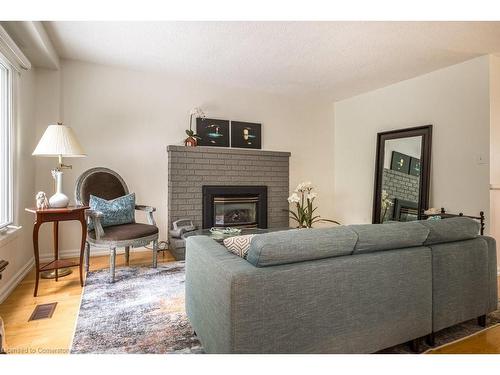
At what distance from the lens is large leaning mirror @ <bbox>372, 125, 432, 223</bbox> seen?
372 centimetres

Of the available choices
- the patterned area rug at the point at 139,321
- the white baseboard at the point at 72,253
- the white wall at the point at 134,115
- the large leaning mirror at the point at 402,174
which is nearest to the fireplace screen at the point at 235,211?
the white wall at the point at 134,115

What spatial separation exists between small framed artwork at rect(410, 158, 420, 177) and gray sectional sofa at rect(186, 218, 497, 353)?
7.36 ft

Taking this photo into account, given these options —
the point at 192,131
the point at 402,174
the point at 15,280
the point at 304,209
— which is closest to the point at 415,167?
the point at 402,174

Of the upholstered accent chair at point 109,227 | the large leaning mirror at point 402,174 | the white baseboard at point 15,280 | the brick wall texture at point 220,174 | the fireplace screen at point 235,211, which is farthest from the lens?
the fireplace screen at point 235,211

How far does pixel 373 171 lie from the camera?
14.6 ft

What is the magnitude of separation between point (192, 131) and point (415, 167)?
304 cm

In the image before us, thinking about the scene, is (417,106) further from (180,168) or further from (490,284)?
(180,168)

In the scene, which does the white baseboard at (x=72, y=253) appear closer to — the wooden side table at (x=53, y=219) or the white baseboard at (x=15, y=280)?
the white baseboard at (x=15, y=280)

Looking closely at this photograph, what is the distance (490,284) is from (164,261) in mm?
2947

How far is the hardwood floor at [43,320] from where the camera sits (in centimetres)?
168

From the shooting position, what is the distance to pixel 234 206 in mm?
4301

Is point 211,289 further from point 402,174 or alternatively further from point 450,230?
point 402,174

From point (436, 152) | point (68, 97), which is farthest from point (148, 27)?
point (436, 152)

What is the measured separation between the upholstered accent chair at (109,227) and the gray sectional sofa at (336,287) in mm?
1229
